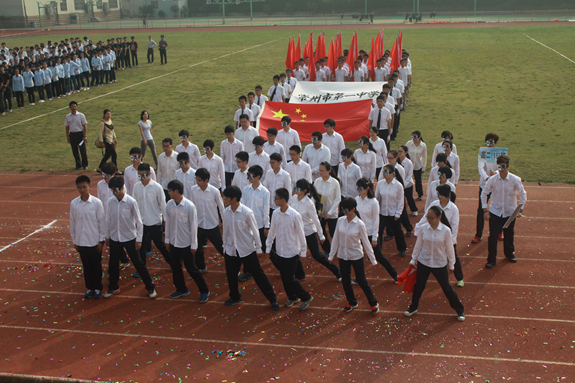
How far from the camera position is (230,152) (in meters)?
10.5

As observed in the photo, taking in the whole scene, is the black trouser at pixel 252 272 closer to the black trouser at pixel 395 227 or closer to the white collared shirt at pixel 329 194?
the white collared shirt at pixel 329 194

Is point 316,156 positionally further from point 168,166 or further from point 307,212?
point 168,166

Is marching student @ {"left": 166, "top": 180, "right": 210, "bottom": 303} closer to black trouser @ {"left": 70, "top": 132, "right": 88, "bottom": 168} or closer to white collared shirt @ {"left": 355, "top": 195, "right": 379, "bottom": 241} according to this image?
white collared shirt @ {"left": 355, "top": 195, "right": 379, "bottom": 241}

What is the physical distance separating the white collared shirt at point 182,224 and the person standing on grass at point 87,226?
1.05 m

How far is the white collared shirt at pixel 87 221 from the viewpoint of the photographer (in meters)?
7.40

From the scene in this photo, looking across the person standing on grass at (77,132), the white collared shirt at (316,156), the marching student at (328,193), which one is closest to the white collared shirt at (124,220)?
the marching student at (328,193)

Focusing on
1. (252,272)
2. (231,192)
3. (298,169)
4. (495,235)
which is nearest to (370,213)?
(298,169)

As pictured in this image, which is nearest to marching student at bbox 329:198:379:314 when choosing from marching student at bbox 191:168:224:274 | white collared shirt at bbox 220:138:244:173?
marching student at bbox 191:168:224:274

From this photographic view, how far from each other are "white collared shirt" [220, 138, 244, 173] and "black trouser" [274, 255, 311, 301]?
3936 millimetres

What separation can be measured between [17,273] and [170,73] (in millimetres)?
22694

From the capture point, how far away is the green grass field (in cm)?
1518

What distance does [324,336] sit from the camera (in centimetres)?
649

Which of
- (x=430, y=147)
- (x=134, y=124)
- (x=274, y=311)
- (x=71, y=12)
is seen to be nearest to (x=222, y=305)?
(x=274, y=311)

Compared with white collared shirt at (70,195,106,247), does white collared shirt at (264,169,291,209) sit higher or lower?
higher
